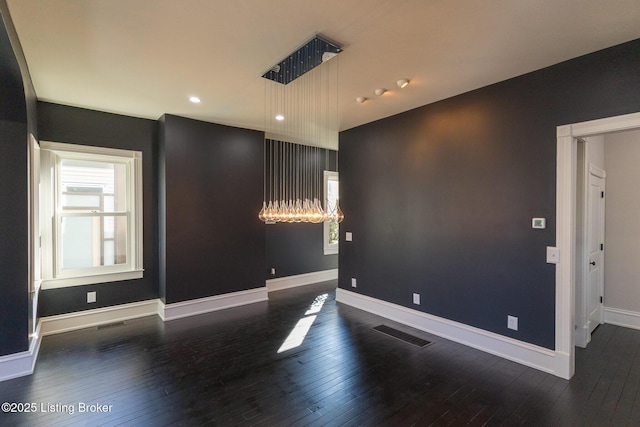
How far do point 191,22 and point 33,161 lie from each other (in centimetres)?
247

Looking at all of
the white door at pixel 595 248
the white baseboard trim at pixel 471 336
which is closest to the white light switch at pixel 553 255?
the white baseboard trim at pixel 471 336

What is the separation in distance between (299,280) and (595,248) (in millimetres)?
4777

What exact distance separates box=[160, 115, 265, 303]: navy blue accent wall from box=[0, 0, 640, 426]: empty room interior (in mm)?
35

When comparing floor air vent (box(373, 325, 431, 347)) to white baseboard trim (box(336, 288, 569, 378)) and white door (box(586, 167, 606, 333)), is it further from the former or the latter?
white door (box(586, 167, 606, 333))

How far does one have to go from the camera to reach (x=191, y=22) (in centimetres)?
219

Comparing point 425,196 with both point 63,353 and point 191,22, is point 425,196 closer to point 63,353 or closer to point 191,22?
point 191,22

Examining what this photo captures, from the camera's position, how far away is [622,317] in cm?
399

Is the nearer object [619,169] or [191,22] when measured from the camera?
[191,22]

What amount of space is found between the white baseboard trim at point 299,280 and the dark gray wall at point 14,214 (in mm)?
3431

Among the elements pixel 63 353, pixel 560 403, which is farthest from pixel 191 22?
pixel 560 403

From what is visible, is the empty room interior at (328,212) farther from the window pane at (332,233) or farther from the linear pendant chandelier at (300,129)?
the window pane at (332,233)

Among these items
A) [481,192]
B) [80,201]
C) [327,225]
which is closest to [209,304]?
[80,201]

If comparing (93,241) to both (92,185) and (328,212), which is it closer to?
(92,185)

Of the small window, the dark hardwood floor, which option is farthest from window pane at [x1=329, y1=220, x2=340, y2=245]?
the dark hardwood floor
